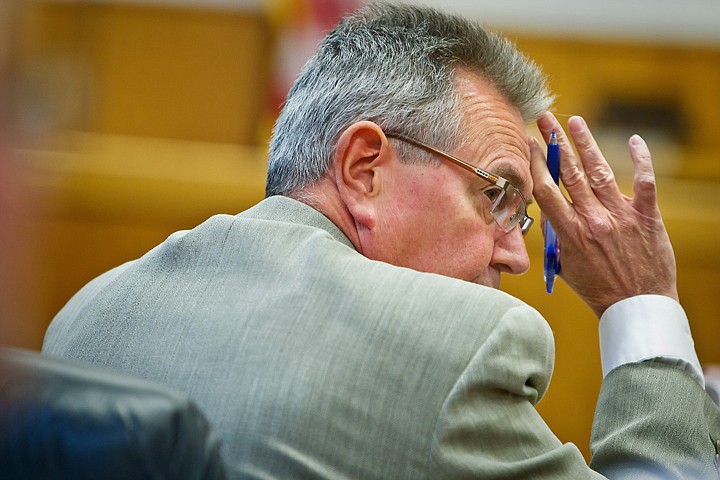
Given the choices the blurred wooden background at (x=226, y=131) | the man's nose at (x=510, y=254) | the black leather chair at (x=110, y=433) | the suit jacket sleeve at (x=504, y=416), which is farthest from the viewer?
the blurred wooden background at (x=226, y=131)

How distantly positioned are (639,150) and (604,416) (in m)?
0.56

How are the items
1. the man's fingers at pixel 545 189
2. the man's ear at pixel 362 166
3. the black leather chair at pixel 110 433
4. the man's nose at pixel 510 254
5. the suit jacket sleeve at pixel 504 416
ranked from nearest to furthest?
the black leather chair at pixel 110 433
the suit jacket sleeve at pixel 504 416
the man's ear at pixel 362 166
the man's nose at pixel 510 254
the man's fingers at pixel 545 189

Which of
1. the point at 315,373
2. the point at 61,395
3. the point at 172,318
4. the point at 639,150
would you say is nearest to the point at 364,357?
the point at 315,373

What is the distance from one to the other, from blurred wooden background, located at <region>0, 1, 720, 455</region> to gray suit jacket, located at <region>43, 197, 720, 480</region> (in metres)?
2.70

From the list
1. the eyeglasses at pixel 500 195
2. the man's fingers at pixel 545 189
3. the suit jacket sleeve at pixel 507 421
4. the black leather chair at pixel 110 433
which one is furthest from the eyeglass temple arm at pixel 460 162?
the black leather chair at pixel 110 433

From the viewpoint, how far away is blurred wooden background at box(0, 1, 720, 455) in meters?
4.01

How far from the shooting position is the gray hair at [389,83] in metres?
1.51

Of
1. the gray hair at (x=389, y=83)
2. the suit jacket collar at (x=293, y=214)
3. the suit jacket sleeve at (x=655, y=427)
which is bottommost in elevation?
the suit jacket sleeve at (x=655, y=427)

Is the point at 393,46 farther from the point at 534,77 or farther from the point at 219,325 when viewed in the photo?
the point at 219,325

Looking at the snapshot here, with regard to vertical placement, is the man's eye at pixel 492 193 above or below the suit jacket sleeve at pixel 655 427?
above

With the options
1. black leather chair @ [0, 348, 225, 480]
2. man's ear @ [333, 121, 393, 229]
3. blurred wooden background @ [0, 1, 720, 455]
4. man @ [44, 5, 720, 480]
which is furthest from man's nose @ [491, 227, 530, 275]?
blurred wooden background @ [0, 1, 720, 455]

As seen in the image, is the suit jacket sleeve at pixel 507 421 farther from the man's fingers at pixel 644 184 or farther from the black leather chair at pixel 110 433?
the man's fingers at pixel 644 184

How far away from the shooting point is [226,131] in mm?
4699

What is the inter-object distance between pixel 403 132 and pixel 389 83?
3.4 inches
